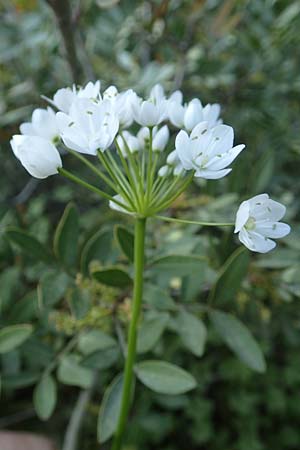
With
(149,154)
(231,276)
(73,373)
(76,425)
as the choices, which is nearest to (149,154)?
(149,154)

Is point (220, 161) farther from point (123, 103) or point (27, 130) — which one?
point (27, 130)

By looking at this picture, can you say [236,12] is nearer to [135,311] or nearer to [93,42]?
[93,42]

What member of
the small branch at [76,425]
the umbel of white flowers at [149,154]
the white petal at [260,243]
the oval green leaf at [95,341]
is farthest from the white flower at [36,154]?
the small branch at [76,425]

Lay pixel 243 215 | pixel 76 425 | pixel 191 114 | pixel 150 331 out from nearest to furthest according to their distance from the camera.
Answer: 1. pixel 243 215
2. pixel 191 114
3. pixel 150 331
4. pixel 76 425

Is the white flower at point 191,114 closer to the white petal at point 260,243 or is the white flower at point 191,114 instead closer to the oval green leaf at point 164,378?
the white petal at point 260,243

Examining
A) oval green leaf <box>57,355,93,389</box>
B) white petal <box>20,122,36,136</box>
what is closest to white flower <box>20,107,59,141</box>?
white petal <box>20,122,36,136</box>
